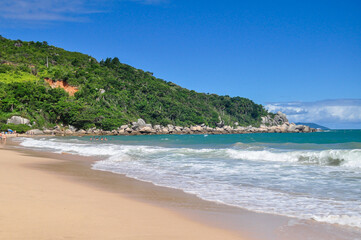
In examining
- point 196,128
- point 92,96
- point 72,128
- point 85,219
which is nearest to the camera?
point 85,219

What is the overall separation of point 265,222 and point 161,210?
187 cm

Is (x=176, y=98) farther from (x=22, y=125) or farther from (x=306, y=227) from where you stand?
(x=306, y=227)

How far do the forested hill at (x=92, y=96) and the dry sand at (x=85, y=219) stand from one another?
54883 millimetres

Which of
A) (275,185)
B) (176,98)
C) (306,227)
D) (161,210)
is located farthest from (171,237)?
(176,98)

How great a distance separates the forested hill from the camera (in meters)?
61.4

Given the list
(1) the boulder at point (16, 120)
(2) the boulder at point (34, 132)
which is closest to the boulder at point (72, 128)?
(2) the boulder at point (34, 132)

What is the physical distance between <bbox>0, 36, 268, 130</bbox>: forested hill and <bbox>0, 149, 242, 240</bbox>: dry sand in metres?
54.9

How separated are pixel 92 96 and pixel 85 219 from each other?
7296cm

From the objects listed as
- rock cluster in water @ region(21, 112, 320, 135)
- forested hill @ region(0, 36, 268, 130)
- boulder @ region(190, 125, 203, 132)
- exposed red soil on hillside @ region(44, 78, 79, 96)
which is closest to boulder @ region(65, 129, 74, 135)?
rock cluster in water @ region(21, 112, 320, 135)

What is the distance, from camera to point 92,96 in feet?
244

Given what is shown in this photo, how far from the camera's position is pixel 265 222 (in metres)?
5.04

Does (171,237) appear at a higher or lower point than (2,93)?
lower

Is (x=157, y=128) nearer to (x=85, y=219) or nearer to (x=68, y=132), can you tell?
(x=68, y=132)

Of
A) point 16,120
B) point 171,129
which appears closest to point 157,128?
point 171,129
